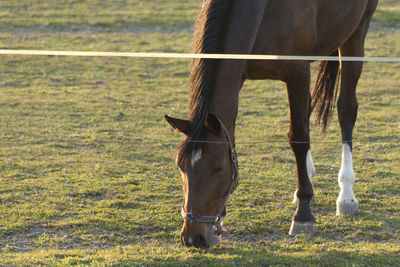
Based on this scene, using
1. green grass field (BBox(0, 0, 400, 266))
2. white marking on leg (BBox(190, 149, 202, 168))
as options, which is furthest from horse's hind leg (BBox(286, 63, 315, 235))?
white marking on leg (BBox(190, 149, 202, 168))

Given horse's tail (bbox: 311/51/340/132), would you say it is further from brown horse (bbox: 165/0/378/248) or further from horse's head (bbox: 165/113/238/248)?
horse's head (bbox: 165/113/238/248)

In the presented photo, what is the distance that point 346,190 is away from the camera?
549 cm

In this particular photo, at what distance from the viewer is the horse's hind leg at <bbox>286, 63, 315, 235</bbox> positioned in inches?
190

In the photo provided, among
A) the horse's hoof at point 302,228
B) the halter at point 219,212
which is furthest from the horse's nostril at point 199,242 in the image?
the horse's hoof at point 302,228

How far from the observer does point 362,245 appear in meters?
4.62

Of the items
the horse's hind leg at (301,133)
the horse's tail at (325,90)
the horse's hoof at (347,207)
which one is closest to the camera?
the horse's hind leg at (301,133)

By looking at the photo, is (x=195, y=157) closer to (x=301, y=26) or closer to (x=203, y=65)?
(x=203, y=65)

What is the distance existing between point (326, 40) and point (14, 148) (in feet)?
13.5

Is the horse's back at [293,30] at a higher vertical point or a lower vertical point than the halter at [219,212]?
higher

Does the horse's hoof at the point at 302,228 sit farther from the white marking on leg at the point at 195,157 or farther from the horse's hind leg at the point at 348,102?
the white marking on leg at the point at 195,157

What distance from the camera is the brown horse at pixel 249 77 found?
3.85 meters

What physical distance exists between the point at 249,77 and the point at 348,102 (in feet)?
5.48

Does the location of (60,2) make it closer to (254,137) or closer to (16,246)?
(254,137)

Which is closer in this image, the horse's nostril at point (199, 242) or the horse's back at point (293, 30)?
the horse's nostril at point (199, 242)
